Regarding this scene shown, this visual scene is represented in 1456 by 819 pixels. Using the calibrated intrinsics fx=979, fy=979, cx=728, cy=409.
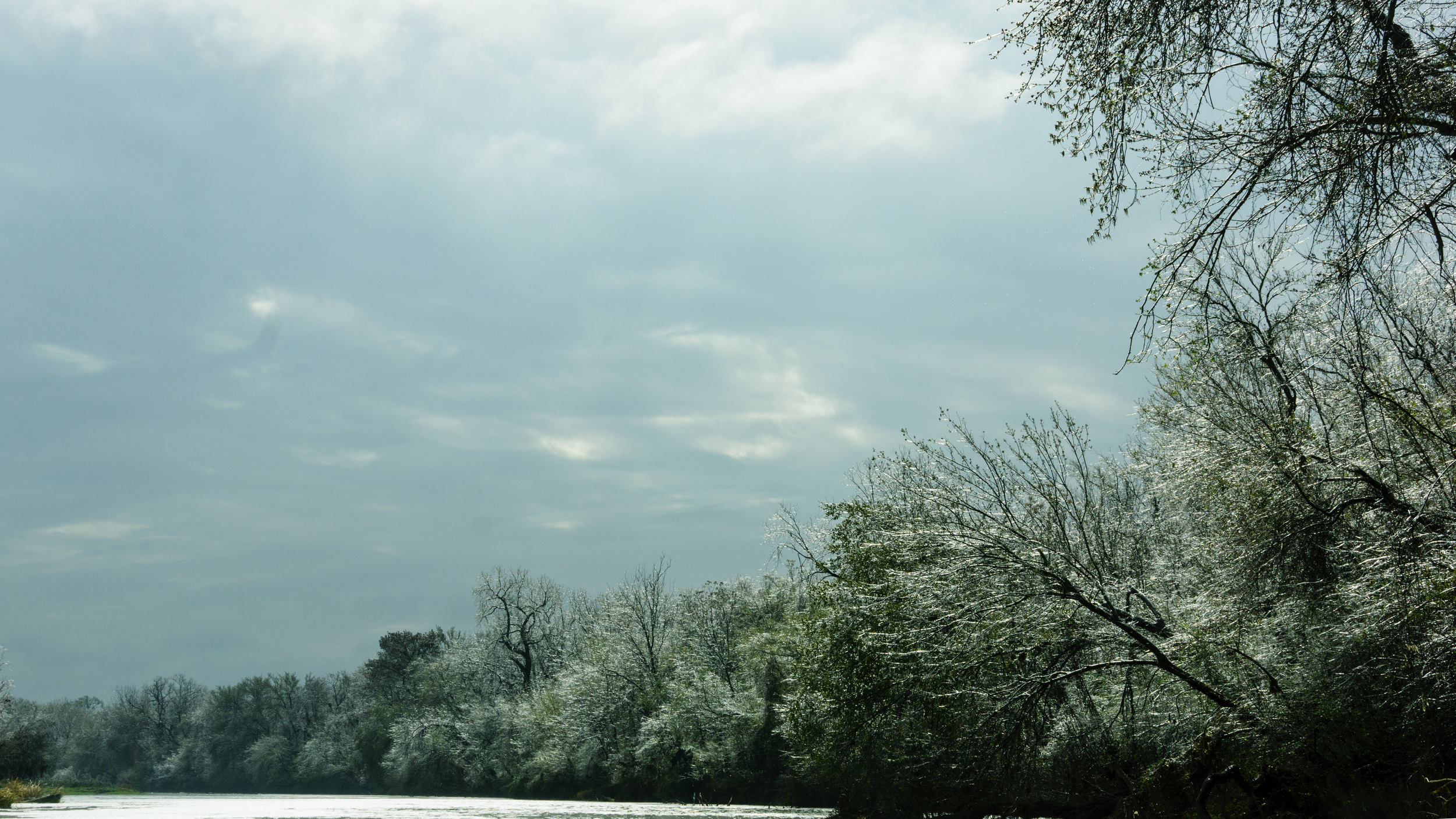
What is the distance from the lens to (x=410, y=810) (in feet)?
133

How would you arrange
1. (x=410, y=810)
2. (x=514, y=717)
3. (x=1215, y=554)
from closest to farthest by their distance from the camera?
(x=1215, y=554)
(x=410, y=810)
(x=514, y=717)

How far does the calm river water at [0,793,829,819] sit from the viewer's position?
34.8 m

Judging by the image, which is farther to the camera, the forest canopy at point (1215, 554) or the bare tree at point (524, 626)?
the bare tree at point (524, 626)

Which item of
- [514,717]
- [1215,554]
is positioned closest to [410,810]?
[514,717]

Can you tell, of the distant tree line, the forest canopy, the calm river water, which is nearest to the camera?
the forest canopy

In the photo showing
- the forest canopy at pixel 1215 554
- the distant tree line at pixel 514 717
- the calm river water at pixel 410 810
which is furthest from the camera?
the distant tree line at pixel 514 717

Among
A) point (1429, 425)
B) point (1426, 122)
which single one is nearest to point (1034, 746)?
point (1429, 425)

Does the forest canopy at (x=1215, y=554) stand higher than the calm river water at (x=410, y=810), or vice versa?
the forest canopy at (x=1215, y=554)

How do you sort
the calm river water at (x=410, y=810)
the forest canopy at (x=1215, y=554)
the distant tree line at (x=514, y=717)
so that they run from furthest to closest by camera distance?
the distant tree line at (x=514, y=717)
the calm river water at (x=410, y=810)
the forest canopy at (x=1215, y=554)

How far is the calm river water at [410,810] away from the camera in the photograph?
34781mm

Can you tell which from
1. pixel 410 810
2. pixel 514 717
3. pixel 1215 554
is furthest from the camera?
pixel 514 717

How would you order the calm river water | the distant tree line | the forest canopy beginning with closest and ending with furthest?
1. the forest canopy
2. the calm river water
3. the distant tree line

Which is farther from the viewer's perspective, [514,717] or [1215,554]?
[514,717]

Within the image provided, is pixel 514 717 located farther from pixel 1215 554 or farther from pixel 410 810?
pixel 1215 554
